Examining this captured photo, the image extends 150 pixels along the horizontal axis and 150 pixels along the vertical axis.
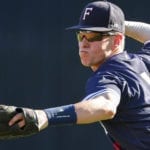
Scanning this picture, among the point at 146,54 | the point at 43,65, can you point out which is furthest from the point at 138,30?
the point at 43,65

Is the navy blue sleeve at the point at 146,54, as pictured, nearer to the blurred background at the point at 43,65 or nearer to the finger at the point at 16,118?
the finger at the point at 16,118

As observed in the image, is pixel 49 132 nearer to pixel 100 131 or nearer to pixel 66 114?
pixel 100 131

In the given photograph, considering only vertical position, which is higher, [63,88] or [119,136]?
[119,136]

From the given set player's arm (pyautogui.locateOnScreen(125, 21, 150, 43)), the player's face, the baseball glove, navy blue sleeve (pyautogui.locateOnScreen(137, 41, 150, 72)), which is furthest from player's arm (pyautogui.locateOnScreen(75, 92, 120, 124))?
player's arm (pyautogui.locateOnScreen(125, 21, 150, 43))

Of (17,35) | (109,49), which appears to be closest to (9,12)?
(17,35)

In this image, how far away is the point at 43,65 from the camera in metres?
6.13

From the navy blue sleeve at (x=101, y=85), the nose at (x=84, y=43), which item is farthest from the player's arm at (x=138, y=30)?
the navy blue sleeve at (x=101, y=85)

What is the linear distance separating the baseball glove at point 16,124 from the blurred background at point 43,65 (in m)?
3.32

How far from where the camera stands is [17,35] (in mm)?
6082

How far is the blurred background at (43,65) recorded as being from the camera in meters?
6.08

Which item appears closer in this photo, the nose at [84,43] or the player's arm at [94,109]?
the player's arm at [94,109]

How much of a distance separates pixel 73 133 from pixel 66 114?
3.51m

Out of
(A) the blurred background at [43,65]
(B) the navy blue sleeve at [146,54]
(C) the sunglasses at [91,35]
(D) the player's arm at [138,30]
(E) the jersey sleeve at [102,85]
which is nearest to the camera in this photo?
(E) the jersey sleeve at [102,85]

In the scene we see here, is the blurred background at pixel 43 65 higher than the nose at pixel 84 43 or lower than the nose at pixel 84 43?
lower
